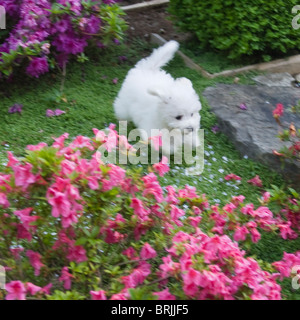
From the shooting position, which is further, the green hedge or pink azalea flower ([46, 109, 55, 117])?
the green hedge

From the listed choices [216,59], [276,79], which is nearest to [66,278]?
[276,79]

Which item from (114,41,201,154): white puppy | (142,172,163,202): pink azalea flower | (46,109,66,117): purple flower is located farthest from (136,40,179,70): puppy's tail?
(142,172,163,202): pink azalea flower

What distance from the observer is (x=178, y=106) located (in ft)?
12.0

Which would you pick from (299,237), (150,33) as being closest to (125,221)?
(299,237)

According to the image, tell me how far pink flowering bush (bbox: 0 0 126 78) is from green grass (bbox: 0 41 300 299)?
0.21 meters

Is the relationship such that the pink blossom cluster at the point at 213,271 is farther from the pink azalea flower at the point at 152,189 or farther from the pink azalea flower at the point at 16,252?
the pink azalea flower at the point at 16,252

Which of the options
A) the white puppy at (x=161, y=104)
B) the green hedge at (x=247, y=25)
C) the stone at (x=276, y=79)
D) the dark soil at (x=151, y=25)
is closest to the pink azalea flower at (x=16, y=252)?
the white puppy at (x=161, y=104)

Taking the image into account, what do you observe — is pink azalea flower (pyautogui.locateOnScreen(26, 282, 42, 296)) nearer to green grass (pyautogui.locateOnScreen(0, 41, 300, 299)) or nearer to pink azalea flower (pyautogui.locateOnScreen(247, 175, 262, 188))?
green grass (pyautogui.locateOnScreen(0, 41, 300, 299))

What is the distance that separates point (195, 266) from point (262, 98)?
270 cm

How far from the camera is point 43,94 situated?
467cm

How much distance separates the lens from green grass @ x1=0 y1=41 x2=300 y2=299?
3713 millimetres

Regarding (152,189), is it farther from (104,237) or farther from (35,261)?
(35,261)
